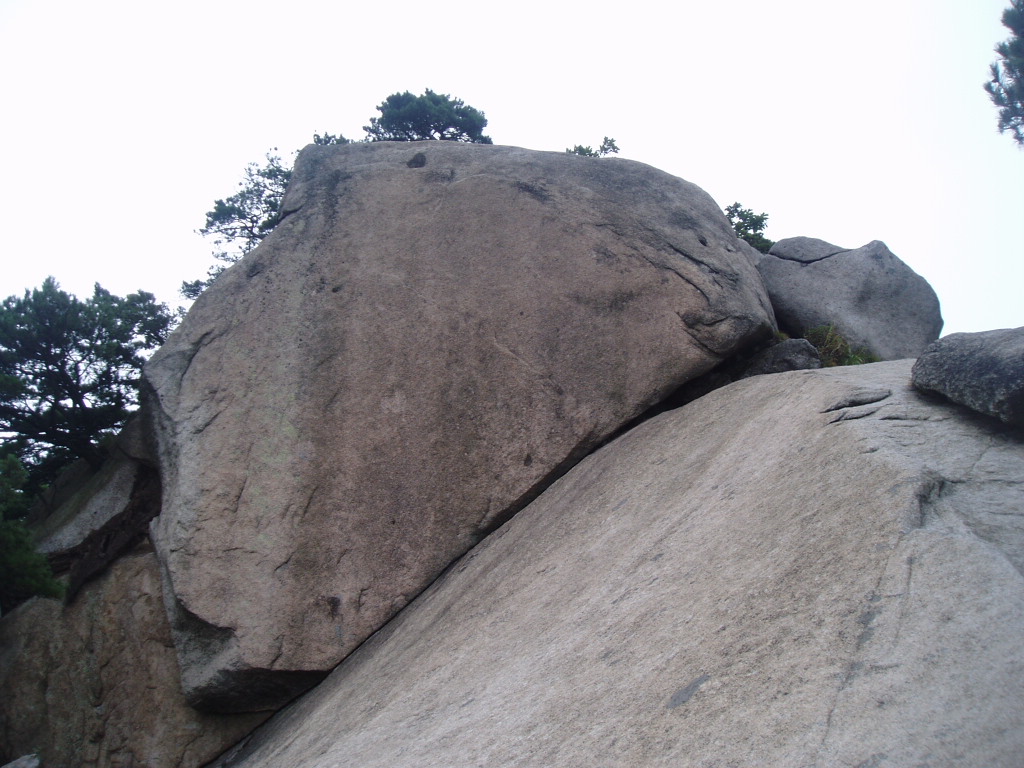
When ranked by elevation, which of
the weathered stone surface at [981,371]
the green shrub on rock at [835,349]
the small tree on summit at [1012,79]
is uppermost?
the small tree on summit at [1012,79]

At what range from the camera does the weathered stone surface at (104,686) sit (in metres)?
6.98

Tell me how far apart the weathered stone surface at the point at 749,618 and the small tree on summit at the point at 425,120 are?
1499cm

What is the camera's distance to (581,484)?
6438 mm

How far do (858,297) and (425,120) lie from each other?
1298 centimetres

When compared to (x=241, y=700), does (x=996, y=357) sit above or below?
above

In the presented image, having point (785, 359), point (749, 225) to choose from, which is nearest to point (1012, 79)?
point (749, 225)

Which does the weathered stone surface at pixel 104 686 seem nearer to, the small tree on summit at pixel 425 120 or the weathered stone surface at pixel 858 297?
the weathered stone surface at pixel 858 297

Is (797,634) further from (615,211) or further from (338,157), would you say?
(338,157)

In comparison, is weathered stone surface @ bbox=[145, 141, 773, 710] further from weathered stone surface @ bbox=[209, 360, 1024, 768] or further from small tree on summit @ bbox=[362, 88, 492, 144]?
small tree on summit @ bbox=[362, 88, 492, 144]

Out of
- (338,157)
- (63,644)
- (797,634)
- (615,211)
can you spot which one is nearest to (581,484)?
(615,211)

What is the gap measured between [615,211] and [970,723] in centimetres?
642

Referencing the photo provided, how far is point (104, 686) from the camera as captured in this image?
7.52m

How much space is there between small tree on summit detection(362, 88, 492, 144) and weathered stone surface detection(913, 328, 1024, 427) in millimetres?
15860

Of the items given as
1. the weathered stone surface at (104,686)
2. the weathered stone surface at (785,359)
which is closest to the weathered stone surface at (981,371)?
the weathered stone surface at (785,359)
